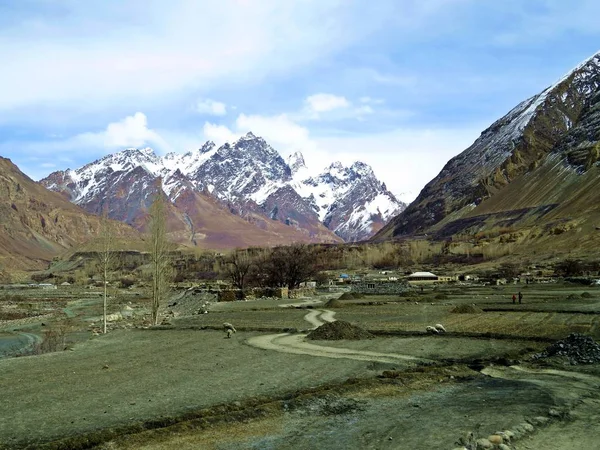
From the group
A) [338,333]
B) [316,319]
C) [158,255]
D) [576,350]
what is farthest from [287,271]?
[576,350]

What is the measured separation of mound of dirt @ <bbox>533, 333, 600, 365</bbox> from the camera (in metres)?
25.6

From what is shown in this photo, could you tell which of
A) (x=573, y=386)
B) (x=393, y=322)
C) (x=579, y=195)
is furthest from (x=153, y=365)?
(x=579, y=195)

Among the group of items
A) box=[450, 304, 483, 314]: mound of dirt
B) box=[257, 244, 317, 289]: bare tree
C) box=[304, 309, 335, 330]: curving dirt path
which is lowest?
box=[304, 309, 335, 330]: curving dirt path

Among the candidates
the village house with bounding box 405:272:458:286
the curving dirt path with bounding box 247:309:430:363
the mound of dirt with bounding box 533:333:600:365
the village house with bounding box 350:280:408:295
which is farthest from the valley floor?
the village house with bounding box 405:272:458:286

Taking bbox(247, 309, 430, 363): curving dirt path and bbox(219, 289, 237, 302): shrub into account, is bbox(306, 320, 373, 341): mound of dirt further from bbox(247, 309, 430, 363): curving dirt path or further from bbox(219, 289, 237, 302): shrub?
bbox(219, 289, 237, 302): shrub

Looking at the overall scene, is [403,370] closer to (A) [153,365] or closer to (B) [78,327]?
(A) [153,365]

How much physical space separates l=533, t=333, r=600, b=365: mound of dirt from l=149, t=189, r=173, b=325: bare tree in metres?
35.2

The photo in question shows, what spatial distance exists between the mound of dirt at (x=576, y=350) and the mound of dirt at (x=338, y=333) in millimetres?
10319

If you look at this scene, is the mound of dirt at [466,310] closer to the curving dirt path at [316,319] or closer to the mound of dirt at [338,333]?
the curving dirt path at [316,319]

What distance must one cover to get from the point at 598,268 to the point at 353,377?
11119 centimetres

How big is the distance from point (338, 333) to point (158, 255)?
25348 mm

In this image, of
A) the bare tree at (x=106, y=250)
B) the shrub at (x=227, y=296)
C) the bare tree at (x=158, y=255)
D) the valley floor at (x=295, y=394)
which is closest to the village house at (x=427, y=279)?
the shrub at (x=227, y=296)

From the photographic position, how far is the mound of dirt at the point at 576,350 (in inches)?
1008

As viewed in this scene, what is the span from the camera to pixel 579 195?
197 m
